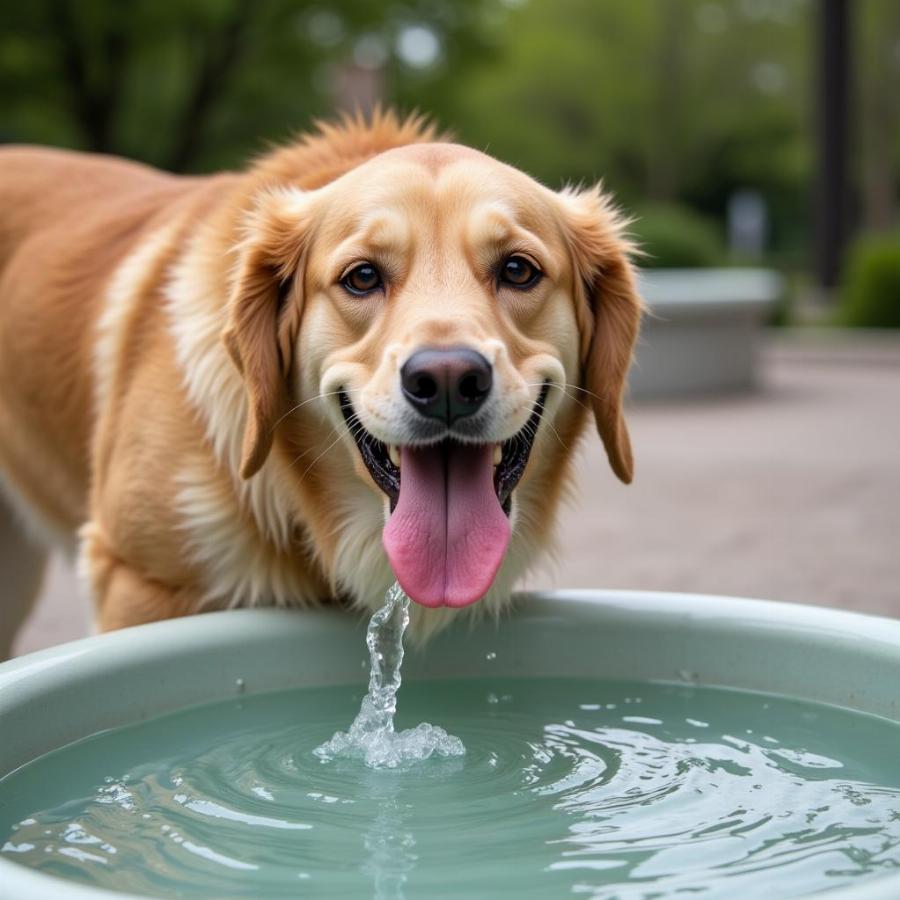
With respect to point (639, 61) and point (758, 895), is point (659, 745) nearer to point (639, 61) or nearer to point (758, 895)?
point (758, 895)

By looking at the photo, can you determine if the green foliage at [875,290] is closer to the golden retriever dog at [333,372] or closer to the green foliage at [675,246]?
the green foliage at [675,246]

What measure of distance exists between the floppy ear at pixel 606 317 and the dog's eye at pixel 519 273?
25 cm

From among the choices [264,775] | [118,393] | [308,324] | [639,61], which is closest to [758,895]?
[264,775]

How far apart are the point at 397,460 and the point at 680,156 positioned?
43.6 m

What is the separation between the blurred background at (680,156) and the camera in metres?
7.78

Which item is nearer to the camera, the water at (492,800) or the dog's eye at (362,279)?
A: the water at (492,800)

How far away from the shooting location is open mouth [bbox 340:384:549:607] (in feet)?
10.9

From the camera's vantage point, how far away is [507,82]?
4541 cm

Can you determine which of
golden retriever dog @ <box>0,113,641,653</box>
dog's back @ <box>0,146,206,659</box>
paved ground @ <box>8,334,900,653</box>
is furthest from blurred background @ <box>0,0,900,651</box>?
dog's back @ <box>0,146,206,659</box>

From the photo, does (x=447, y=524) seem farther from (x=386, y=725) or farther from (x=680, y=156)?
(x=680, y=156)

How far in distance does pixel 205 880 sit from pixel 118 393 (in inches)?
71.8

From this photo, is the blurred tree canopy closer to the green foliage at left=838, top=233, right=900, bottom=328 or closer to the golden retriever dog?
the green foliage at left=838, top=233, right=900, bottom=328

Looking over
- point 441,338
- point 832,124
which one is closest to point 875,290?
point 832,124

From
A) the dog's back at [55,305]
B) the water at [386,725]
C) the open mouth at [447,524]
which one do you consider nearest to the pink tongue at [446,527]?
the open mouth at [447,524]
